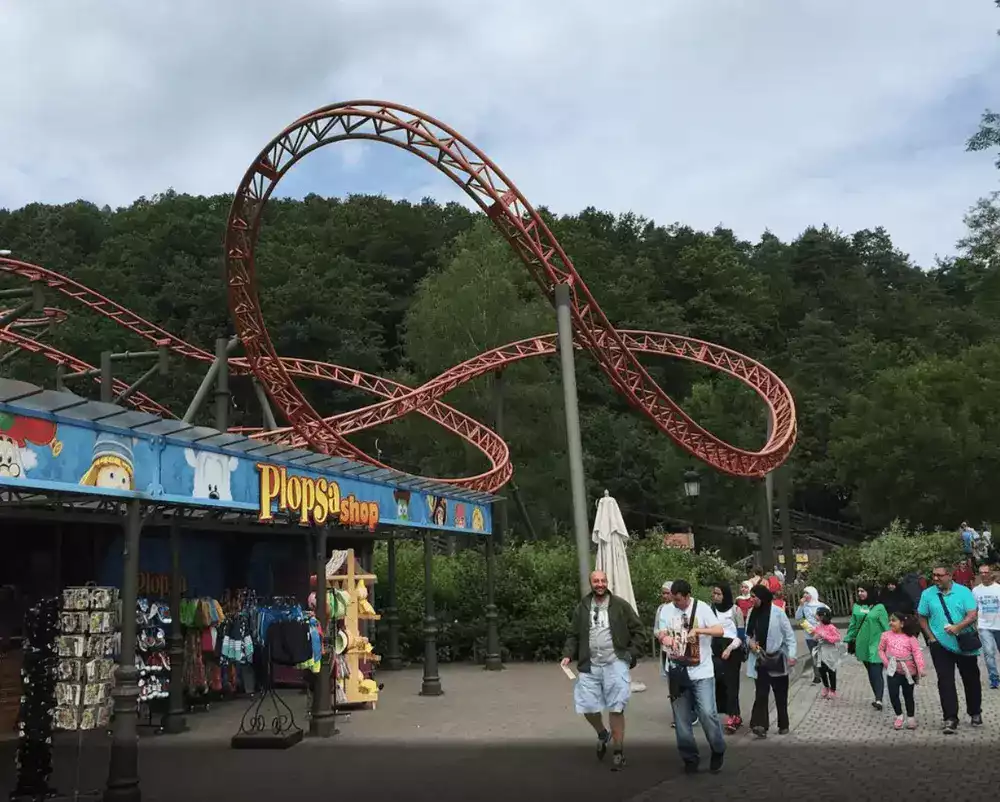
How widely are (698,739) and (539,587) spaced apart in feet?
29.8

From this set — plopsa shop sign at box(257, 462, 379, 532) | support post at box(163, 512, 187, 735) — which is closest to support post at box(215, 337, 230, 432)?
support post at box(163, 512, 187, 735)

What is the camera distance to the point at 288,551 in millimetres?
14555

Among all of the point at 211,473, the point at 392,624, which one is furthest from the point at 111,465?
the point at 392,624

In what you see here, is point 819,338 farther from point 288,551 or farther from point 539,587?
point 288,551

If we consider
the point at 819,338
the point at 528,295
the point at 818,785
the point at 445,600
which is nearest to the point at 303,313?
the point at 528,295

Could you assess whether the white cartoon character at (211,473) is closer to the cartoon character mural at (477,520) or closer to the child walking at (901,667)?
the child walking at (901,667)

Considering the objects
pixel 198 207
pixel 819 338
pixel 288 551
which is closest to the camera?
pixel 288 551

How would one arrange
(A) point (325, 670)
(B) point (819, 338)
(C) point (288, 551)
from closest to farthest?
(A) point (325, 670) → (C) point (288, 551) → (B) point (819, 338)

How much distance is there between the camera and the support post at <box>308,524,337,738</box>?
956 centimetres

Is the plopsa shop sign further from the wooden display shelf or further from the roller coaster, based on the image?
the roller coaster

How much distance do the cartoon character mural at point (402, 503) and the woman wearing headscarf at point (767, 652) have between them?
518 centimetres

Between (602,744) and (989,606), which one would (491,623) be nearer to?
(989,606)

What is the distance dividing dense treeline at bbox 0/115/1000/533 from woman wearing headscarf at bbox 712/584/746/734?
16.1 m

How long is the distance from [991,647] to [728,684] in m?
3.85
